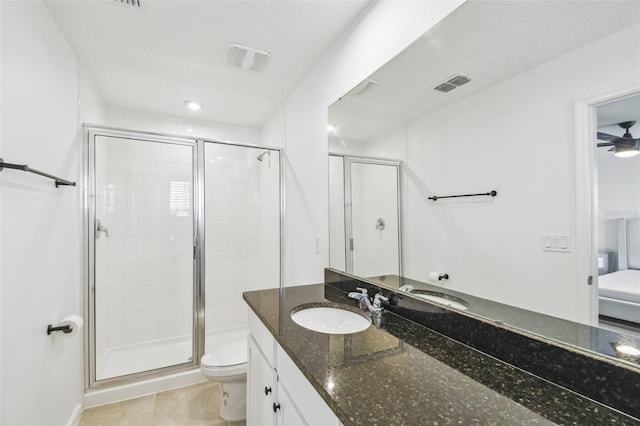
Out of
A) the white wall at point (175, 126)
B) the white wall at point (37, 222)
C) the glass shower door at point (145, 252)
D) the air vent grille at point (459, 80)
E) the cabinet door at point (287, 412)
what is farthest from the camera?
the white wall at point (175, 126)

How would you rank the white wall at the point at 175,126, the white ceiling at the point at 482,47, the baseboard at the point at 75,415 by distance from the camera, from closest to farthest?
the white ceiling at the point at 482,47
the baseboard at the point at 75,415
the white wall at the point at 175,126

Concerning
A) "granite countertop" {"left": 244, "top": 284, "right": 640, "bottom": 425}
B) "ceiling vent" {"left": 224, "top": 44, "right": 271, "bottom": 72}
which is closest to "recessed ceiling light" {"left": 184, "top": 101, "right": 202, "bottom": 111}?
"ceiling vent" {"left": 224, "top": 44, "right": 271, "bottom": 72}

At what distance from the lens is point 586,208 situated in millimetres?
727

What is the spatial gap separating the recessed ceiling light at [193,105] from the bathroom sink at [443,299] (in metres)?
2.63

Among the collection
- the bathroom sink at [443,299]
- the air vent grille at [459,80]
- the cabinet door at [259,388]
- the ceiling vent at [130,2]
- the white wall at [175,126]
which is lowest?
the cabinet door at [259,388]

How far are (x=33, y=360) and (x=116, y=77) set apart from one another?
79.4 inches

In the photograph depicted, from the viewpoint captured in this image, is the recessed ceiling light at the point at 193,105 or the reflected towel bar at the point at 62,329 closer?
the reflected towel bar at the point at 62,329

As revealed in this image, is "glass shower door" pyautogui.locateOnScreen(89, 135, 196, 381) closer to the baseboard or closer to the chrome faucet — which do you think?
the baseboard

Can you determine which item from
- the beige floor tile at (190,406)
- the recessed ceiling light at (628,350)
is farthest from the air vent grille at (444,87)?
the beige floor tile at (190,406)

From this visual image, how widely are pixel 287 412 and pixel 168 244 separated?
2.35 metres

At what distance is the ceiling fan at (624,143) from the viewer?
2.02ft

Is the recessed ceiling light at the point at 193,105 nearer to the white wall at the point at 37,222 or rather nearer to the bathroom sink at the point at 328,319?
the white wall at the point at 37,222

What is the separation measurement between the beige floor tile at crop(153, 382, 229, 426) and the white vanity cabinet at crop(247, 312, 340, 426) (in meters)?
0.62

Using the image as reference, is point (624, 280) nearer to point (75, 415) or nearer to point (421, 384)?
point (421, 384)
